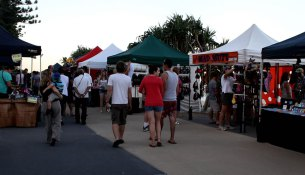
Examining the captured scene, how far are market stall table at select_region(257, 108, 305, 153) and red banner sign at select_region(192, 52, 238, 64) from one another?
3160 mm

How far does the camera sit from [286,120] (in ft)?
29.6

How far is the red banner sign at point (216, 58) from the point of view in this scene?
1262cm

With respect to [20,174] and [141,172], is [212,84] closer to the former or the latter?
[141,172]

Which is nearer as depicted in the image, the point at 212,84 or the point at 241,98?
the point at 241,98

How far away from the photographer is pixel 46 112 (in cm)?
888

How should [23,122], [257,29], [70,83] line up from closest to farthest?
[23,122], [257,29], [70,83]

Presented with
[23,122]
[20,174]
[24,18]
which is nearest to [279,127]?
[20,174]

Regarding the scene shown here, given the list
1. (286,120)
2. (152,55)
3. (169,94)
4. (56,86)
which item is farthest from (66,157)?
(152,55)

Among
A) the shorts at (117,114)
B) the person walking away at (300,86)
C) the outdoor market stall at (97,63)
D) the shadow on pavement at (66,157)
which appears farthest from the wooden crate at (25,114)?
the outdoor market stall at (97,63)

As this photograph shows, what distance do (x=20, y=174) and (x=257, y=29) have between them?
10294 millimetres

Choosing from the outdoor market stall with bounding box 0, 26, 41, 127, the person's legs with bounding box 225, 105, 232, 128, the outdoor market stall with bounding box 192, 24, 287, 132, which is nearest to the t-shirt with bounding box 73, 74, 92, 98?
the outdoor market stall with bounding box 0, 26, 41, 127

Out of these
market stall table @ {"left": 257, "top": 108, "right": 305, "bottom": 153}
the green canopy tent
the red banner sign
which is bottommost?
market stall table @ {"left": 257, "top": 108, "right": 305, "bottom": 153}

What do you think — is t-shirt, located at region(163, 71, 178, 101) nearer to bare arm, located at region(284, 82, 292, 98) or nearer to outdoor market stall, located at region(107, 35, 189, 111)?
bare arm, located at region(284, 82, 292, 98)

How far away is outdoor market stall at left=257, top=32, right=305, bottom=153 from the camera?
8.67 meters
